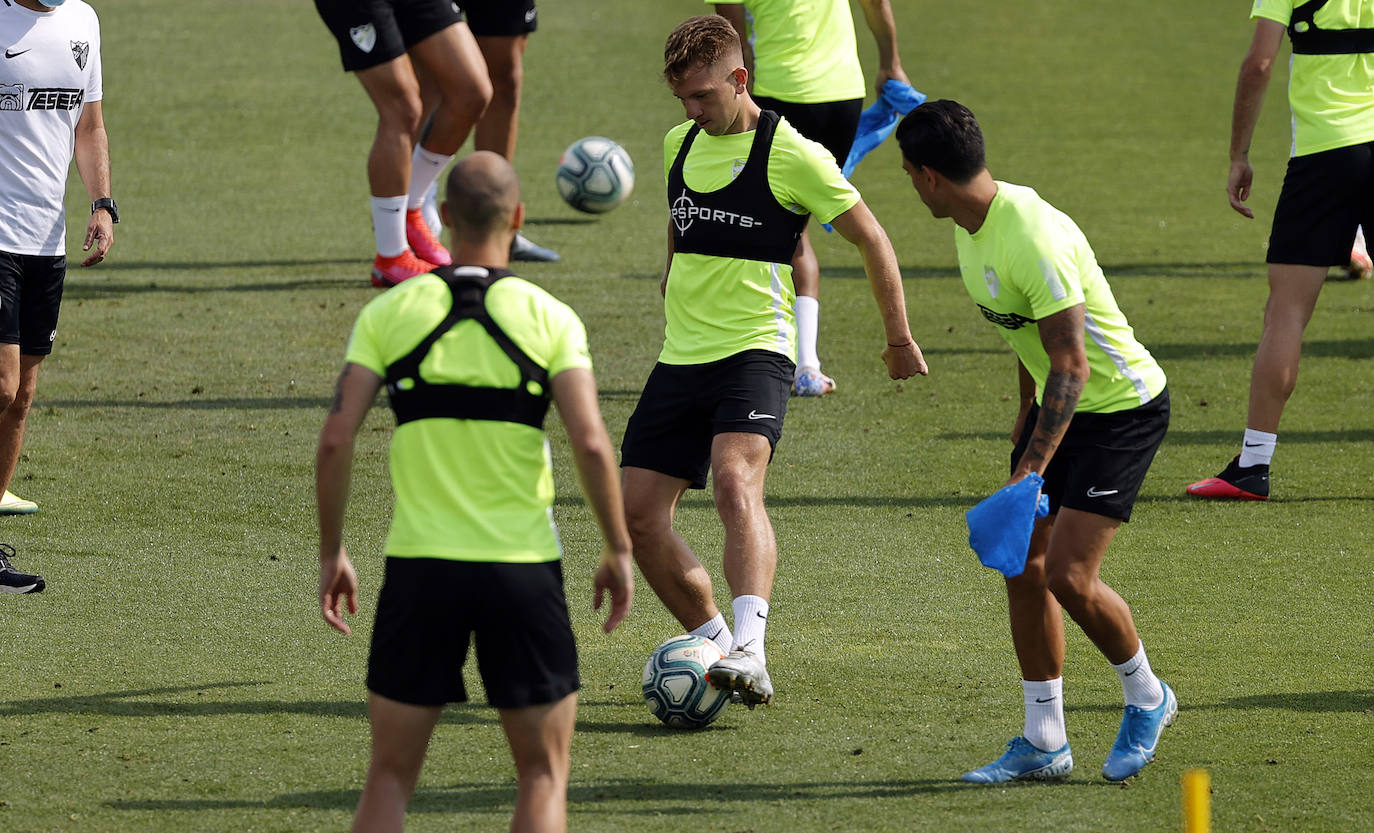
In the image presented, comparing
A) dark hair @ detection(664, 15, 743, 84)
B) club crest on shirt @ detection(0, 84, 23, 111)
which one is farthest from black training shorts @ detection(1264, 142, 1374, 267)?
club crest on shirt @ detection(0, 84, 23, 111)

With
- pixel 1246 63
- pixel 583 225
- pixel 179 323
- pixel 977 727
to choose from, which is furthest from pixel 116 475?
pixel 583 225

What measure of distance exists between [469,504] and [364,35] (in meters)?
6.14

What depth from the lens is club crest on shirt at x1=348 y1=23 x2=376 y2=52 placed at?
952cm

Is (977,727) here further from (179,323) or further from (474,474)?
(179,323)

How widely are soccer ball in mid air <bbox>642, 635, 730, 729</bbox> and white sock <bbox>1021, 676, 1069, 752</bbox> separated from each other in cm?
91

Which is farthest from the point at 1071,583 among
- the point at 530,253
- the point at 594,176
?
the point at 594,176

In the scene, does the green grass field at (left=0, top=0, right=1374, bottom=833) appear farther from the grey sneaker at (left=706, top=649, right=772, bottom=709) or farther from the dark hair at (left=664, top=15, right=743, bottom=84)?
the dark hair at (left=664, top=15, right=743, bottom=84)

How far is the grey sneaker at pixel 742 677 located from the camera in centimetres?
522

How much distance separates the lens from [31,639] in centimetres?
618

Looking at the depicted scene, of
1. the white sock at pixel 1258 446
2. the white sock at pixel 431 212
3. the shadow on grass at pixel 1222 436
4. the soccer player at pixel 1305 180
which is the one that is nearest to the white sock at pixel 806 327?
the shadow on grass at pixel 1222 436

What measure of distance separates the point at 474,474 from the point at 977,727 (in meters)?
2.22

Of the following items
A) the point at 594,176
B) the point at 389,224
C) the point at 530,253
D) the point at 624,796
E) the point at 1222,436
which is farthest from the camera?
the point at 594,176

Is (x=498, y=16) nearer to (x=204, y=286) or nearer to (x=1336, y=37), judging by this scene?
(x=204, y=286)

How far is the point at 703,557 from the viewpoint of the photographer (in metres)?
7.32
